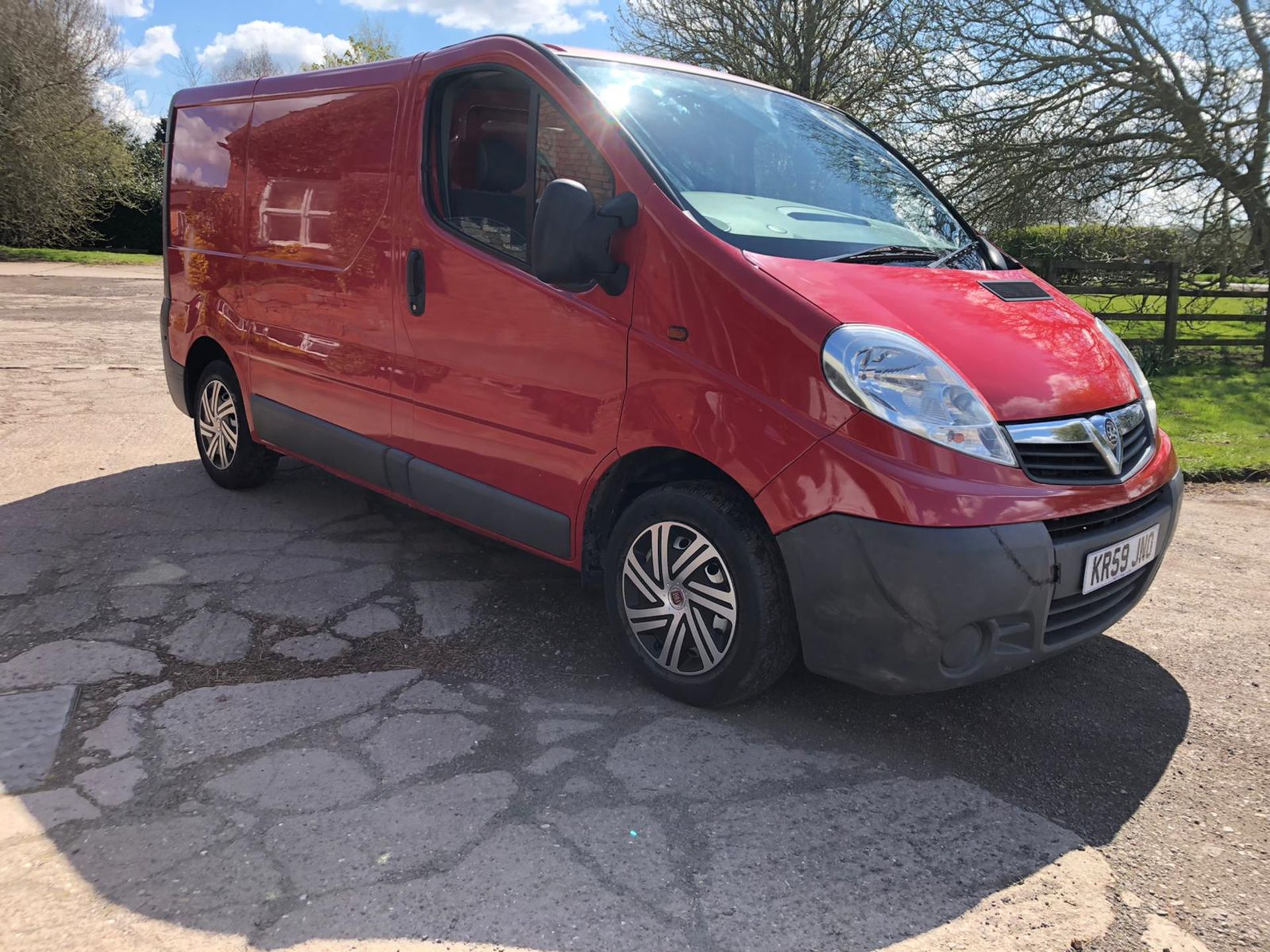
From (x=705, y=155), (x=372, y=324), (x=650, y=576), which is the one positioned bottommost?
(x=650, y=576)

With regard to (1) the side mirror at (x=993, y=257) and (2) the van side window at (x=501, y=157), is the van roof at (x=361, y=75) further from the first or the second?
(1) the side mirror at (x=993, y=257)

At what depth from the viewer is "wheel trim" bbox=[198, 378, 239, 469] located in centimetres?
537

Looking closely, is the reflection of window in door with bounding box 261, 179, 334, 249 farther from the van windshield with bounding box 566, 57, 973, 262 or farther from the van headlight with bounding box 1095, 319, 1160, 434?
the van headlight with bounding box 1095, 319, 1160, 434

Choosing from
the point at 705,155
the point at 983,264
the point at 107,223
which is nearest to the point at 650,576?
the point at 705,155

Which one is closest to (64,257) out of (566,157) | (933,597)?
(566,157)

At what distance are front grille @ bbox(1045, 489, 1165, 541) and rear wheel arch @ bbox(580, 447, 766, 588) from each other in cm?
81

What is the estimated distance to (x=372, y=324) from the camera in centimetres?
408

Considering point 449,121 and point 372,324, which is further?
point 372,324

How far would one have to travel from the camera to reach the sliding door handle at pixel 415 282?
3.79 m

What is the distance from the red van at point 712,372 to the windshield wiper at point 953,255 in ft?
0.11

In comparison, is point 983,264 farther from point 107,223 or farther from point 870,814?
point 107,223

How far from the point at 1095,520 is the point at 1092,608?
0.27m

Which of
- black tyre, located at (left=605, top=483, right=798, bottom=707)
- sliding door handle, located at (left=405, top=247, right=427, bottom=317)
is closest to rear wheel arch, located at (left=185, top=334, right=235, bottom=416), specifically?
sliding door handle, located at (left=405, top=247, right=427, bottom=317)

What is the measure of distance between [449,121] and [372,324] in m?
0.86
